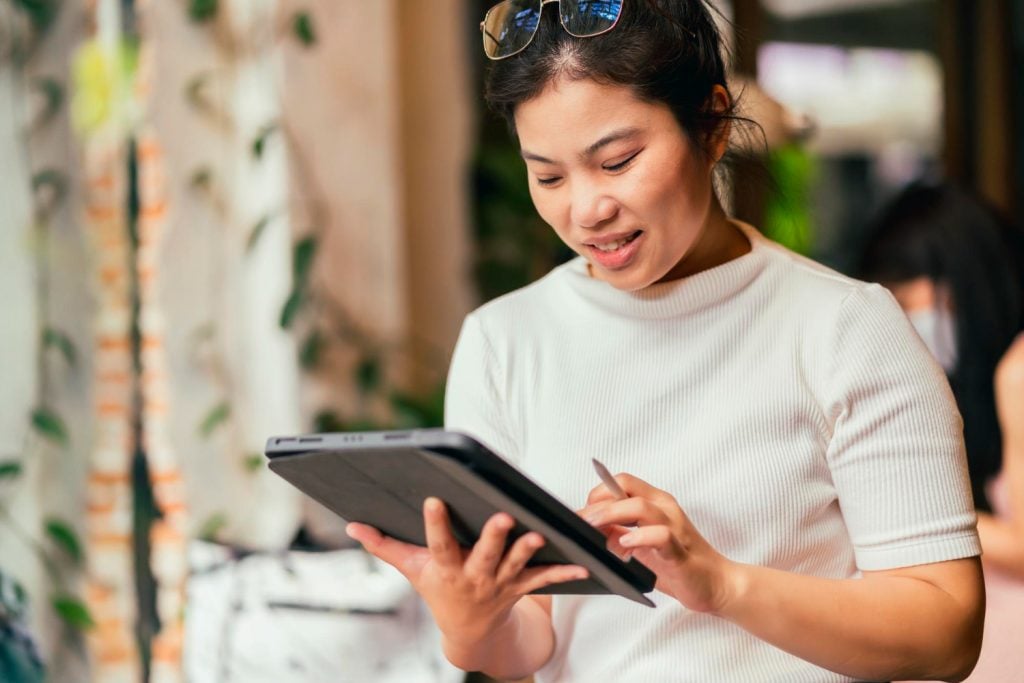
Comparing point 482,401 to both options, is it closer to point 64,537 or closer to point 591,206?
point 591,206

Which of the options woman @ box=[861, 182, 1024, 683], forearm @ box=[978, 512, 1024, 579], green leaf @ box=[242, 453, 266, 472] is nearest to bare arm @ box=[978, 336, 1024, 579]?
forearm @ box=[978, 512, 1024, 579]

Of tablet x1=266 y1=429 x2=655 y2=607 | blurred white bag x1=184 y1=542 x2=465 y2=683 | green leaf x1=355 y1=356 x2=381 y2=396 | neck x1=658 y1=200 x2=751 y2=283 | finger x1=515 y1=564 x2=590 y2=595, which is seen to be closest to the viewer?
tablet x1=266 y1=429 x2=655 y2=607

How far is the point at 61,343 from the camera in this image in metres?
2.50

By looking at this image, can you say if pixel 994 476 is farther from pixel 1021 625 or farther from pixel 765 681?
pixel 765 681

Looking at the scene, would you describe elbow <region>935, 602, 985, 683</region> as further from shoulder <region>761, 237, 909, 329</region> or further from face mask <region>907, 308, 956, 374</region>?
face mask <region>907, 308, 956, 374</region>

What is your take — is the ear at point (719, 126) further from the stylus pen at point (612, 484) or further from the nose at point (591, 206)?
the stylus pen at point (612, 484)

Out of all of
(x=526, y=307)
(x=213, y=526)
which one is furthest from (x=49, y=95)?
(x=526, y=307)

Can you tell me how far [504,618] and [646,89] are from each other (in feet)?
1.77

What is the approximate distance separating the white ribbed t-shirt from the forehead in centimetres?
21

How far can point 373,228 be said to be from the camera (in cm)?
307

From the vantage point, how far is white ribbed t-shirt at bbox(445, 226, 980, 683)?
1158 millimetres

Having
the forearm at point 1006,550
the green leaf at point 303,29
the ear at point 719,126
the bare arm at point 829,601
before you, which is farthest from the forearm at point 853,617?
the green leaf at point 303,29

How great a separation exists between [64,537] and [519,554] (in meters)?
1.73

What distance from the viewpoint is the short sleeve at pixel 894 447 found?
1.14 metres
